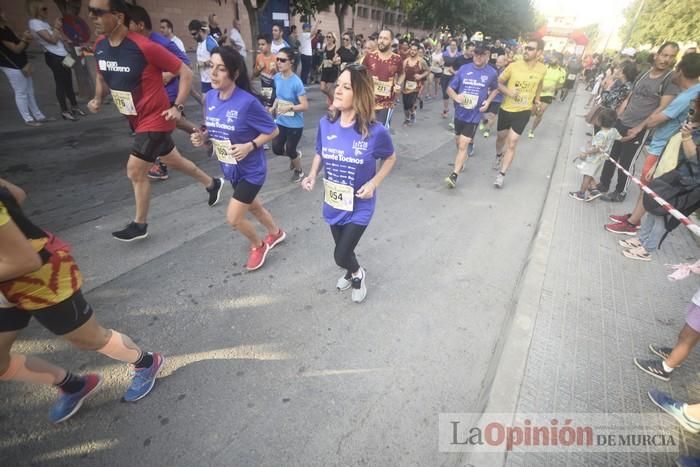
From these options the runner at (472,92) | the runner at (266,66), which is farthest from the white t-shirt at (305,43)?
the runner at (472,92)

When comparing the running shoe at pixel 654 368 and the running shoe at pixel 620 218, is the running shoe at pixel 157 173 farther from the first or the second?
the running shoe at pixel 620 218

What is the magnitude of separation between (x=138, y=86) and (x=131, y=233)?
155cm

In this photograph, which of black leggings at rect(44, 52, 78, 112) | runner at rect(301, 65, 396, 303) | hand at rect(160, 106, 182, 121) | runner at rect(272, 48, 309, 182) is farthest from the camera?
black leggings at rect(44, 52, 78, 112)

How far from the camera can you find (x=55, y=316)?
1.75 m

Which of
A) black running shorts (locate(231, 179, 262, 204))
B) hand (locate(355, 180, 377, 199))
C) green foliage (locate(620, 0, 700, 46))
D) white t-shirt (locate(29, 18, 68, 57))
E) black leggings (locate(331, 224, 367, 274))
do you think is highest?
green foliage (locate(620, 0, 700, 46))

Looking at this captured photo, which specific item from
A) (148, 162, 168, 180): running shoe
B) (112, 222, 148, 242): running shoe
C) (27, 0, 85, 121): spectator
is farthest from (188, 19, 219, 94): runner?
(112, 222, 148, 242): running shoe

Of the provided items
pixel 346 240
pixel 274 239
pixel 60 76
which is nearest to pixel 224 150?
pixel 274 239

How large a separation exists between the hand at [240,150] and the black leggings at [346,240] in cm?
103

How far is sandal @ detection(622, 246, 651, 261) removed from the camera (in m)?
4.19

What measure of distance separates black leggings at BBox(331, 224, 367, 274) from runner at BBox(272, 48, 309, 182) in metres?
2.55

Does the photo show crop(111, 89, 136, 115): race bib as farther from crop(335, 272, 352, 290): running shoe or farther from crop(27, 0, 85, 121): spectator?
crop(27, 0, 85, 121): spectator

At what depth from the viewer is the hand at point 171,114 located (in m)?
3.57

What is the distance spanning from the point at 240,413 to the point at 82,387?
102cm

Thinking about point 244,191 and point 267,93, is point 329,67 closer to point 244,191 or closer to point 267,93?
point 267,93
